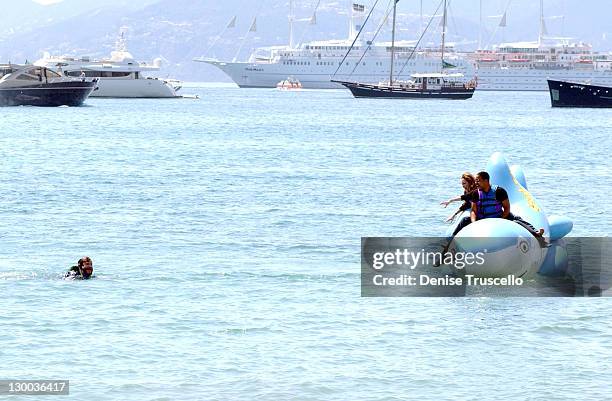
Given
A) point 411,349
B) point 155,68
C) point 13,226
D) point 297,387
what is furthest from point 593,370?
point 155,68

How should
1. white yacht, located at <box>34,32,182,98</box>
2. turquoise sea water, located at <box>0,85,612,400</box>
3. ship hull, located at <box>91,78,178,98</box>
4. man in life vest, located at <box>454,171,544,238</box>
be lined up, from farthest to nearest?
ship hull, located at <box>91,78,178,98</box>, white yacht, located at <box>34,32,182,98</box>, man in life vest, located at <box>454,171,544,238</box>, turquoise sea water, located at <box>0,85,612,400</box>

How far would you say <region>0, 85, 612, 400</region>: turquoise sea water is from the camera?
55.8 feet

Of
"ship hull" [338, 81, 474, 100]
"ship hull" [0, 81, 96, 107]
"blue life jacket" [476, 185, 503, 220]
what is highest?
"ship hull" [338, 81, 474, 100]

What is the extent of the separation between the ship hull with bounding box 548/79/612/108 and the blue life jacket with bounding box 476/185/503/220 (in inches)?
4301

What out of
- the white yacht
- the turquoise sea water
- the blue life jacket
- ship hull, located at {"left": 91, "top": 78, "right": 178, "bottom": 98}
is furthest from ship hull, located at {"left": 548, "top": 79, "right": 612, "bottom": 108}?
the blue life jacket

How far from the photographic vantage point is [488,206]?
2130 centimetres

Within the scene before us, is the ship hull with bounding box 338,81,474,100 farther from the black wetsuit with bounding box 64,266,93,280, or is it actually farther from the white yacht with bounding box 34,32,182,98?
the black wetsuit with bounding box 64,266,93,280

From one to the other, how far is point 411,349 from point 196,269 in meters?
7.63

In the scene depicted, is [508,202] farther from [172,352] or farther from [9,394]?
Answer: [9,394]

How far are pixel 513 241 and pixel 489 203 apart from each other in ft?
2.63

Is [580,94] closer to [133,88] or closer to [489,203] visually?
[133,88]

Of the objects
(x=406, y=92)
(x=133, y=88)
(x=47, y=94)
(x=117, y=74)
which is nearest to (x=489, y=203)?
(x=47, y=94)

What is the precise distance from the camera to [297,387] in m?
16.5

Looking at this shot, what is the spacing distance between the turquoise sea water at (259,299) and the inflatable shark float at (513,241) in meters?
0.66
